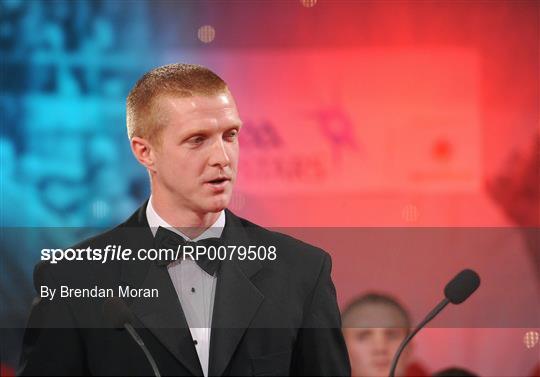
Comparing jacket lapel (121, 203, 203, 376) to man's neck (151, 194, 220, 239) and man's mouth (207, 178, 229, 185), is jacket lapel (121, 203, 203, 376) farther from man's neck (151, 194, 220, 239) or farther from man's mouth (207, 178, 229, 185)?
man's mouth (207, 178, 229, 185)

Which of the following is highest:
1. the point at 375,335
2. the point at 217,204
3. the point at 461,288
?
the point at 217,204

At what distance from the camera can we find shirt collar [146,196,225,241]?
1.86m

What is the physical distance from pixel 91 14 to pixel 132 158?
0.43 meters

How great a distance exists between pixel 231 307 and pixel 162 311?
133mm

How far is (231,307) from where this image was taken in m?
1.72

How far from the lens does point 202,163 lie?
1.78 metres

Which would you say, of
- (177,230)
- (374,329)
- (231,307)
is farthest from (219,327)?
(374,329)

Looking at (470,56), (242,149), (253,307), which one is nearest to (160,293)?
(253,307)

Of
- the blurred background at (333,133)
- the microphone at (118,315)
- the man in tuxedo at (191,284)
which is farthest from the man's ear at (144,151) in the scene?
the blurred background at (333,133)

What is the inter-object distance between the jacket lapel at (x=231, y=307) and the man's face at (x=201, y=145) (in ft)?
0.44

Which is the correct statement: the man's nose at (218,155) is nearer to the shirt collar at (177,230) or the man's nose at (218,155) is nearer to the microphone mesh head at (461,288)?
the shirt collar at (177,230)

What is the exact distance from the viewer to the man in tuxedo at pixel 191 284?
1.68 meters

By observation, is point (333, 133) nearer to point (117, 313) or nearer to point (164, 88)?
point (164, 88)

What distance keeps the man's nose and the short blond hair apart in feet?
0.35
